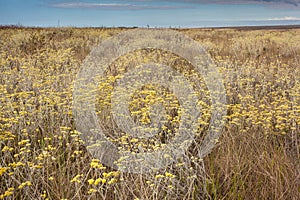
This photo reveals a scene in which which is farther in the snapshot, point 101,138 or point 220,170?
point 101,138

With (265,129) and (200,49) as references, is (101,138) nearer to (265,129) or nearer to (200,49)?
(265,129)

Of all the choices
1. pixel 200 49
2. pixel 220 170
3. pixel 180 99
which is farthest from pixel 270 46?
pixel 220 170

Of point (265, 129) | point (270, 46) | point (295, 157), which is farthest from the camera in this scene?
point (270, 46)

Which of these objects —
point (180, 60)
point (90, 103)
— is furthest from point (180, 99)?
point (180, 60)

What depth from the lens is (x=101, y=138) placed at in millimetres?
3533

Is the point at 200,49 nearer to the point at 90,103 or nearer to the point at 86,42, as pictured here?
the point at 86,42

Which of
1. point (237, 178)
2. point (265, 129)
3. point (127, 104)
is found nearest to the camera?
point (237, 178)

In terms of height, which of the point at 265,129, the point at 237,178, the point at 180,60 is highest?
the point at 180,60

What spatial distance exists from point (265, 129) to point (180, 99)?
56.2 inches

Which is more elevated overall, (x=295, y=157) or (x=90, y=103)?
(x=90, y=103)

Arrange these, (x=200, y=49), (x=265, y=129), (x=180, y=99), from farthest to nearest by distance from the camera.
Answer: (x=200, y=49) → (x=180, y=99) → (x=265, y=129)

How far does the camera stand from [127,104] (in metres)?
4.23

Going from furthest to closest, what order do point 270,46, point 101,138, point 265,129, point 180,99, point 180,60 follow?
point 270,46 → point 180,60 → point 180,99 → point 265,129 → point 101,138

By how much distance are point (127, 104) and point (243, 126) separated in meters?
1.55
